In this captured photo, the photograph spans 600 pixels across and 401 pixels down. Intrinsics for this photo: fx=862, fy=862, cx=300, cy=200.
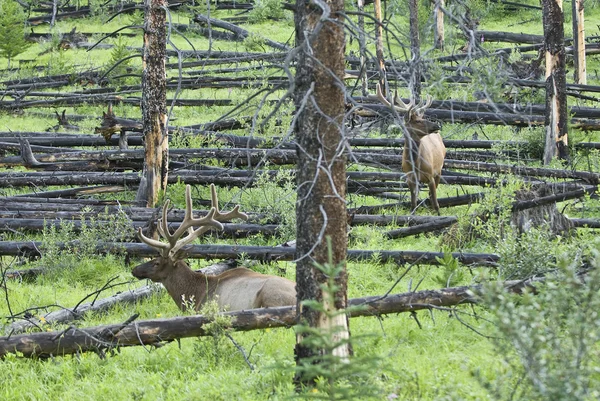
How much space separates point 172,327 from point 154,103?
6490 millimetres

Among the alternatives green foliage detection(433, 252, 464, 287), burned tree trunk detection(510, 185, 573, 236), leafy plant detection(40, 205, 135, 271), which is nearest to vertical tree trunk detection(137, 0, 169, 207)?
leafy plant detection(40, 205, 135, 271)

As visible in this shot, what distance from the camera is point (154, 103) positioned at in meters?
12.9

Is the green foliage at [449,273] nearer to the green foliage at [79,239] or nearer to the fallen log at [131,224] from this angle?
the fallen log at [131,224]

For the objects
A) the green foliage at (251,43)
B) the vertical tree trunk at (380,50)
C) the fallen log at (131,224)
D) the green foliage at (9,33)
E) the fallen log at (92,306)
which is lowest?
the fallen log at (92,306)

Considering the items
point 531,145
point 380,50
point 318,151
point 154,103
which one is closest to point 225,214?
point 154,103

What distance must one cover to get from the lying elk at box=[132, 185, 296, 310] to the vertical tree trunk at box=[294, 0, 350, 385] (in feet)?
10.1

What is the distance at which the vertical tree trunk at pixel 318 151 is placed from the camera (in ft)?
18.2

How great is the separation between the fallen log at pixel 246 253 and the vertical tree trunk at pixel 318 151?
321 cm

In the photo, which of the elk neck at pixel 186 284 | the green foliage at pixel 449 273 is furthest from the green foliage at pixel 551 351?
the elk neck at pixel 186 284

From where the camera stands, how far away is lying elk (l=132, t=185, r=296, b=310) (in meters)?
8.84

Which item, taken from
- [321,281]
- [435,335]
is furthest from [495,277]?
[321,281]

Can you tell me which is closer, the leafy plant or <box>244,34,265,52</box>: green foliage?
the leafy plant

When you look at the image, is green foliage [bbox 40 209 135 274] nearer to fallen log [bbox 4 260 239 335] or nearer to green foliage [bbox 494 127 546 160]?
fallen log [bbox 4 260 239 335]

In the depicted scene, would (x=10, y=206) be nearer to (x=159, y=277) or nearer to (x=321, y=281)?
(x=159, y=277)
